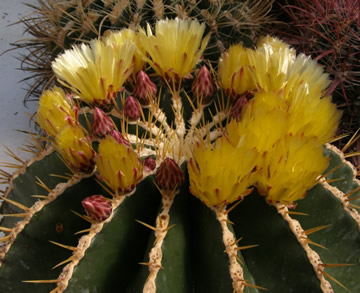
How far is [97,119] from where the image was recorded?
0.62 meters

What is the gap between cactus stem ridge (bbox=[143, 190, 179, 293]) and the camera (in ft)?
1.58

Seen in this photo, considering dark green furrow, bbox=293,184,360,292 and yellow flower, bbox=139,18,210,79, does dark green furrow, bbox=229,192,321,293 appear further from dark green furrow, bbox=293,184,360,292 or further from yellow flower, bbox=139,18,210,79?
yellow flower, bbox=139,18,210,79

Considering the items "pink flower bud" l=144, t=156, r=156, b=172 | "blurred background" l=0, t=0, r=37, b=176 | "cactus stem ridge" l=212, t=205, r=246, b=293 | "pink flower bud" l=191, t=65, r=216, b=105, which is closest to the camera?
"cactus stem ridge" l=212, t=205, r=246, b=293

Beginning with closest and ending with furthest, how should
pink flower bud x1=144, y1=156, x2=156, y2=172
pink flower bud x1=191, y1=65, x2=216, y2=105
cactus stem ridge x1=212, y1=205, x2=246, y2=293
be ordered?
cactus stem ridge x1=212, y1=205, x2=246, y2=293 → pink flower bud x1=144, y1=156, x2=156, y2=172 → pink flower bud x1=191, y1=65, x2=216, y2=105

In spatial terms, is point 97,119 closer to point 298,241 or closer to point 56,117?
point 56,117

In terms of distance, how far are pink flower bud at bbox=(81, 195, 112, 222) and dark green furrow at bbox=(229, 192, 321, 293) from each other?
16 cm

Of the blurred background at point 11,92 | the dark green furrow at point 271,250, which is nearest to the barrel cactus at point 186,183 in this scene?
the dark green furrow at point 271,250

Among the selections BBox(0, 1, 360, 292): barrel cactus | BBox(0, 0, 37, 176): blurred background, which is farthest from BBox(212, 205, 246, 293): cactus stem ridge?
BBox(0, 0, 37, 176): blurred background

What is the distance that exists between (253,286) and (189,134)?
0.25m

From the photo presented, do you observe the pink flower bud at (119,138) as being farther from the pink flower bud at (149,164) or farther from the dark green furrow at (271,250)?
the dark green furrow at (271,250)

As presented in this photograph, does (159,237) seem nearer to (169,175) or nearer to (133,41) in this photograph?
(169,175)

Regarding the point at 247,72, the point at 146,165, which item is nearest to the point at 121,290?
the point at 146,165

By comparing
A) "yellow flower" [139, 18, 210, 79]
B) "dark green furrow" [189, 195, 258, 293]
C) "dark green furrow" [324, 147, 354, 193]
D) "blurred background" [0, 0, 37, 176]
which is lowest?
"blurred background" [0, 0, 37, 176]

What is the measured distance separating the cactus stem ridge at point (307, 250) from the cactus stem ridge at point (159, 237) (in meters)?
0.14
